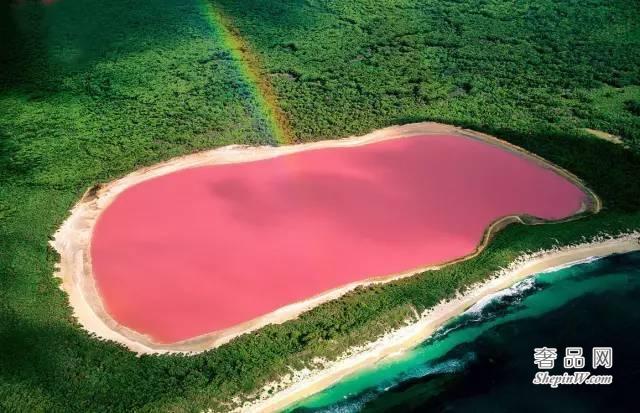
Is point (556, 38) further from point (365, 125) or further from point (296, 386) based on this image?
point (296, 386)

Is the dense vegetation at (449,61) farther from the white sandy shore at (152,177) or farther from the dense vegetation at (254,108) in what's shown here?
the white sandy shore at (152,177)

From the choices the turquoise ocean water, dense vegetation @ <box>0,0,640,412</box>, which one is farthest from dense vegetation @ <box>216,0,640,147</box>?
the turquoise ocean water

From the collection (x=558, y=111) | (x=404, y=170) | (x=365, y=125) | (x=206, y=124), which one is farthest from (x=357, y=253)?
(x=558, y=111)

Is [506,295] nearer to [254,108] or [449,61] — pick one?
[254,108]

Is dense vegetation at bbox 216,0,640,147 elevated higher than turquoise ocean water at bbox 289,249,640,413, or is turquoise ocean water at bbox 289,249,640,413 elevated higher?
dense vegetation at bbox 216,0,640,147

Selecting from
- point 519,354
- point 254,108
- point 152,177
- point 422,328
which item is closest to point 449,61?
point 254,108

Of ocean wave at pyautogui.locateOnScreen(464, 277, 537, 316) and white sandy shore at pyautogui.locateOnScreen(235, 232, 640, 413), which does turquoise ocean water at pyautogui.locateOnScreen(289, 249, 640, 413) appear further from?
white sandy shore at pyautogui.locateOnScreen(235, 232, 640, 413)
